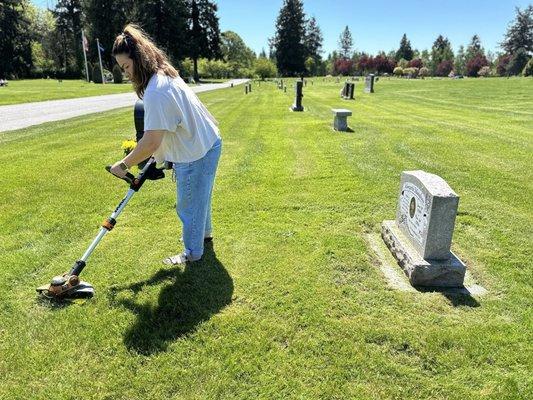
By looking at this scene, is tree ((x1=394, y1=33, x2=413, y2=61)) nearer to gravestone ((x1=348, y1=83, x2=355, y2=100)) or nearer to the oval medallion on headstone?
gravestone ((x1=348, y1=83, x2=355, y2=100))

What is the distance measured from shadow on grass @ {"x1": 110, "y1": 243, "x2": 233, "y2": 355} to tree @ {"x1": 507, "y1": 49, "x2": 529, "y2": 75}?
85.3m

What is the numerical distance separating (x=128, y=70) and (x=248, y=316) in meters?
2.19

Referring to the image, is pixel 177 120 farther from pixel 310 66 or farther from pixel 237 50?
pixel 237 50

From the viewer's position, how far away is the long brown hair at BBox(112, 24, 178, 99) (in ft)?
10.4

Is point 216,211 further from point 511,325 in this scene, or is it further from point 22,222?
point 511,325

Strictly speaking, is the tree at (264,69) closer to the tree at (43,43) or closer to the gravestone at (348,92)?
the tree at (43,43)

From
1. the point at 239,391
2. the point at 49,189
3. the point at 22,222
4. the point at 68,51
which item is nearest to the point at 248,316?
the point at 239,391

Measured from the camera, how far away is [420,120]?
1400cm

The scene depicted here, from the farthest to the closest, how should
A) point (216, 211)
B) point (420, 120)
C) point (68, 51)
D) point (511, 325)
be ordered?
point (68, 51) → point (420, 120) → point (216, 211) → point (511, 325)

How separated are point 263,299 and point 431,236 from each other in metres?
1.62

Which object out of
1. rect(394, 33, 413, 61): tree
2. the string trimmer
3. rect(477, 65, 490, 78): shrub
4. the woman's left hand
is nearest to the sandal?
the string trimmer

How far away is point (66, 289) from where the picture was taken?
3.49 m

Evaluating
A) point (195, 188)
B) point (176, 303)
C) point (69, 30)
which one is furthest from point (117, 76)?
point (176, 303)

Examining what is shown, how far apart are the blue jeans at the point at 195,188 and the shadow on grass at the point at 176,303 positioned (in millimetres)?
366
